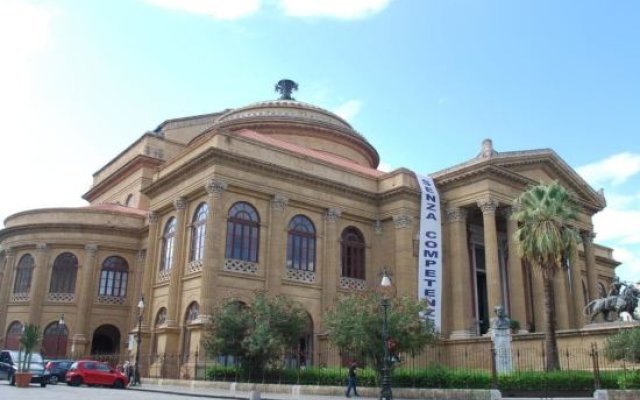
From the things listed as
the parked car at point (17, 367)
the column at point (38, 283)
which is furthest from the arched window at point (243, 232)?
the column at point (38, 283)

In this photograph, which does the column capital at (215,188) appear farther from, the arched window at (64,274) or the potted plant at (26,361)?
the arched window at (64,274)

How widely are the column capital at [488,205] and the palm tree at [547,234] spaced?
22.7 feet

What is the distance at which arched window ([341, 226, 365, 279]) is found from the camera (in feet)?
118

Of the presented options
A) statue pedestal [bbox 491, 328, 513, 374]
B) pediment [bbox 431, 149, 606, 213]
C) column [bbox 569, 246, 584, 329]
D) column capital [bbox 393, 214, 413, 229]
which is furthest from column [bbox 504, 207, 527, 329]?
statue pedestal [bbox 491, 328, 513, 374]

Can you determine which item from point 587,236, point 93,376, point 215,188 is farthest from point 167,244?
point 587,236

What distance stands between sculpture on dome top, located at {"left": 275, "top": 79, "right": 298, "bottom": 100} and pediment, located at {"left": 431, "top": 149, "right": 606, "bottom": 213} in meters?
17.9

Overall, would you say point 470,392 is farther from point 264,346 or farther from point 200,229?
point 200,229

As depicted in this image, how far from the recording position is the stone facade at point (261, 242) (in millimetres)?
31094

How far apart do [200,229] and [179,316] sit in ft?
14.9

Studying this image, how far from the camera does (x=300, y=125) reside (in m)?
43.0

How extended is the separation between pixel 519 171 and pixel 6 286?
109 feet

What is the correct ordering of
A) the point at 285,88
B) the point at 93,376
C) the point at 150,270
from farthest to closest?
the point at 285,88
the point at 150,270
the point at 93,376

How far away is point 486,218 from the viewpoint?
34406 millimetres

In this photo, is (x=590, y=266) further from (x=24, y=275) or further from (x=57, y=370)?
(x=24, y=275)
